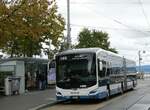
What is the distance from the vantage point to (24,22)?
82.7ft

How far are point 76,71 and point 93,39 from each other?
5049 centimetres

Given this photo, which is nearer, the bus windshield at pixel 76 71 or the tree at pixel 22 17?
the tree at pixel 22 17

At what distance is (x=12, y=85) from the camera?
33000 millimetres

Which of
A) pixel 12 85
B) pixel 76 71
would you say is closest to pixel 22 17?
pixel 76 71

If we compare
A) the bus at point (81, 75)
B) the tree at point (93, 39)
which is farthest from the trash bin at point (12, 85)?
the tree at point (93, 39)

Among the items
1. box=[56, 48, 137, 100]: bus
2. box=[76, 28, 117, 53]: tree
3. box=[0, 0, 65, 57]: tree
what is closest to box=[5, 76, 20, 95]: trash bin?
box=[56, 48, 137, 100]: bus

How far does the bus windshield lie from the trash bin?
5621mm

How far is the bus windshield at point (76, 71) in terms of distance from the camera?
27234 mm

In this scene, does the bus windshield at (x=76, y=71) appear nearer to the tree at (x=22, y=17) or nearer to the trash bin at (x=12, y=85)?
the tree at (x=22, y=17)

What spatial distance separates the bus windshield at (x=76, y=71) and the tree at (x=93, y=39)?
46218 mm

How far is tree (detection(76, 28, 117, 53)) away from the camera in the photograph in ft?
250

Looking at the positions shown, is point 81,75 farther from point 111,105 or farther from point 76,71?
point 111,105

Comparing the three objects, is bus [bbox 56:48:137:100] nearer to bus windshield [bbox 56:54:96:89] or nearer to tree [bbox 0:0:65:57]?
bus windshield [bbox 56:54:96:89]

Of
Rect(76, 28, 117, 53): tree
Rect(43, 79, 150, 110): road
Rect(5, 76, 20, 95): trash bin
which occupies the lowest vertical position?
Rect(43, 79, 150, 110): road
